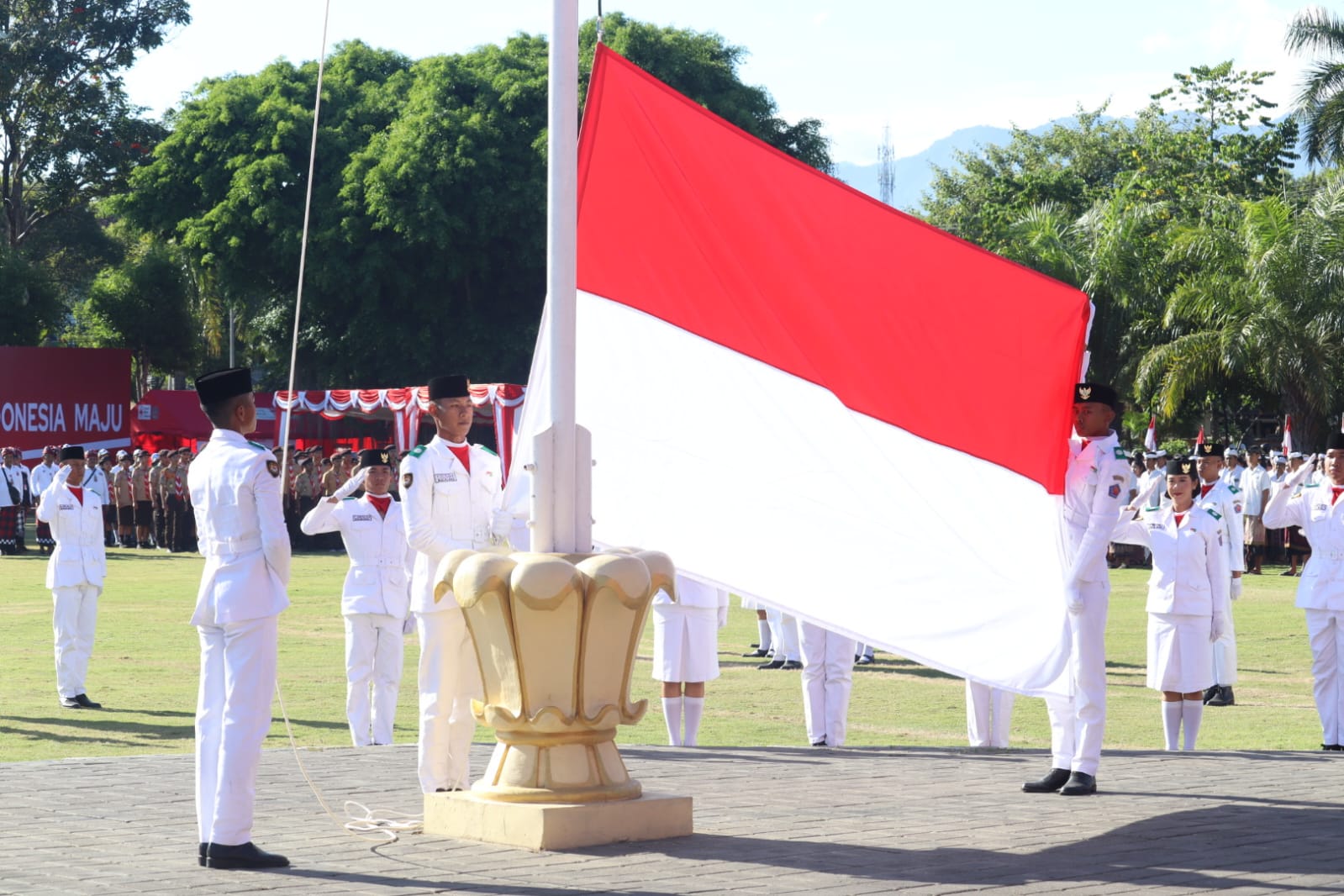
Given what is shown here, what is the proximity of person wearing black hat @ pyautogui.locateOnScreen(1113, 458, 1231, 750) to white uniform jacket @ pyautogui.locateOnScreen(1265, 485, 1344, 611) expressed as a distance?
0.59 meters

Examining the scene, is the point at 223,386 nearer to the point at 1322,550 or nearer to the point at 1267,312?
the point at 1322,550

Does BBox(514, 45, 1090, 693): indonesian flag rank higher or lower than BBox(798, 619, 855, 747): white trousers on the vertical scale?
higher

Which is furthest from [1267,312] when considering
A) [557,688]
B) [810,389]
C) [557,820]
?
[557,820]

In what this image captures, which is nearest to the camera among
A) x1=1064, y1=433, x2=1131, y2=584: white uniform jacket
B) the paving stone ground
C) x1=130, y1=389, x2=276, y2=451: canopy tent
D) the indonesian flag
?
the paving stone ground

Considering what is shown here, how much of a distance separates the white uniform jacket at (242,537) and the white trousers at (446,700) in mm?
961

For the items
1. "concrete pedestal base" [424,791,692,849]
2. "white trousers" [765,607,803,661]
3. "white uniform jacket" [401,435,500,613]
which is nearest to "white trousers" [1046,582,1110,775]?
"concrete pedestal base" [424,791,692,849]

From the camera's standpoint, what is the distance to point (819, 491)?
7.85 meters

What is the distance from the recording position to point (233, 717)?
690 cm

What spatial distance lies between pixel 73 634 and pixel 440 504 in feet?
23.0

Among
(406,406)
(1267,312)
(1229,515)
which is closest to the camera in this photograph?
(1229,515)

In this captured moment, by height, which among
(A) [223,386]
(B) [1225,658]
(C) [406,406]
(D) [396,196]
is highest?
(D) [396,196]

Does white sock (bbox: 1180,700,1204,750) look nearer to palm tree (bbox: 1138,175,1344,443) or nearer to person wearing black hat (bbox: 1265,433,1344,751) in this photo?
person wearing black hat (bbox: 1265,433,1344,751)

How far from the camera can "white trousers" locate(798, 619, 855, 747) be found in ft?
36.8

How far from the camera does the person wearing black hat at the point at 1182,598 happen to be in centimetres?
1141
